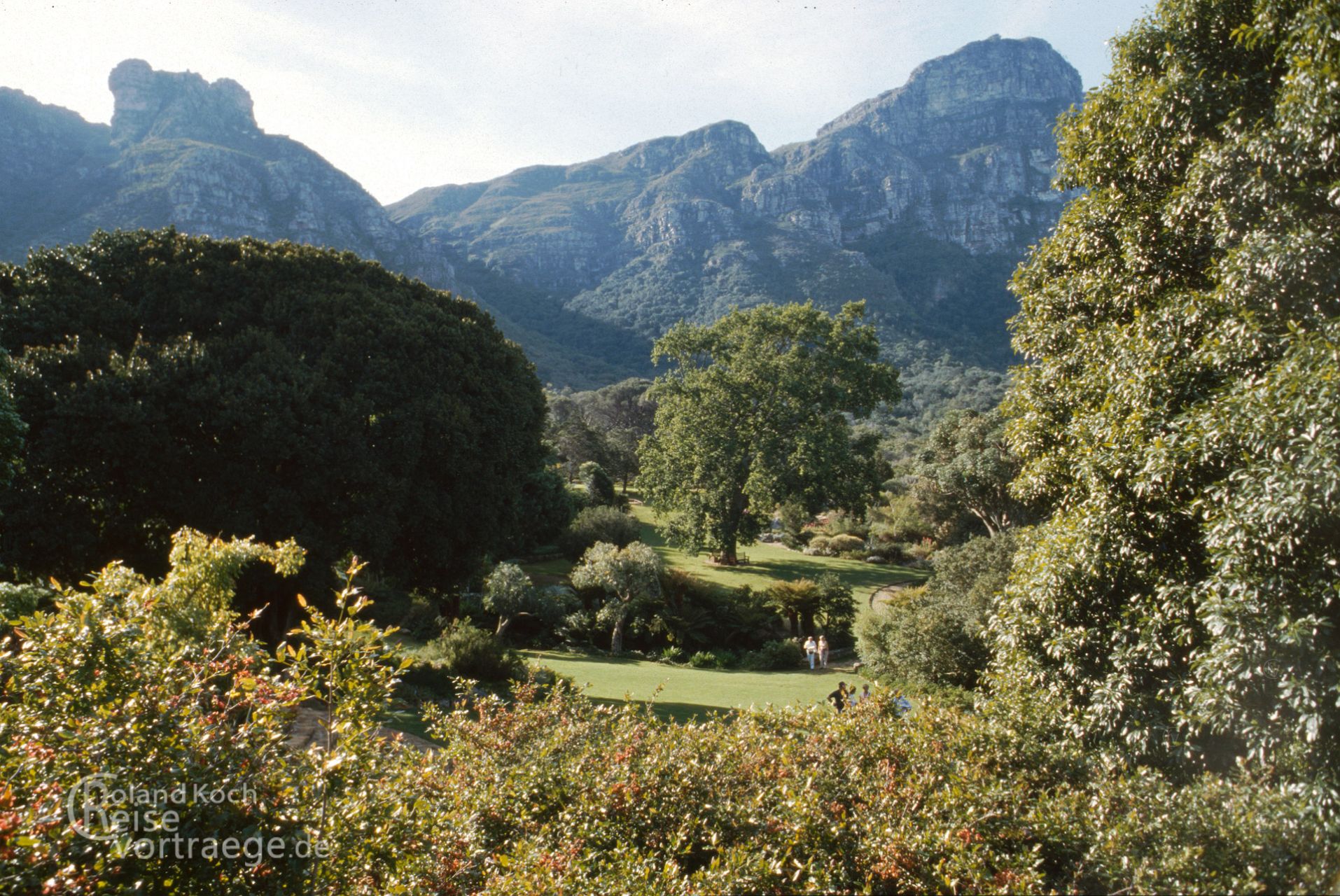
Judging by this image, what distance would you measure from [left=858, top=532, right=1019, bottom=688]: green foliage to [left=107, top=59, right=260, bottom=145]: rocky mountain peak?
544 ft

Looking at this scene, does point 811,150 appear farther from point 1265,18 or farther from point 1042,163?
point 1265,18

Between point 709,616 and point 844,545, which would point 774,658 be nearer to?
point 709,616

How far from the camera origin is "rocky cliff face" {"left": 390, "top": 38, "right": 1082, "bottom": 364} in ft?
412

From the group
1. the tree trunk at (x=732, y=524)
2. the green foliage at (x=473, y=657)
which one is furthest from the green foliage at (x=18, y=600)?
the tree trunk at (x=732, y=524)

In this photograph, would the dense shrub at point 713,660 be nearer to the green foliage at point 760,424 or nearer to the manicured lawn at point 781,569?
the manicured lawn at point 781,569

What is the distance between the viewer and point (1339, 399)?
14.5ft

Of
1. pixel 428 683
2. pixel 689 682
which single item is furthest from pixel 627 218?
pixel 428 683

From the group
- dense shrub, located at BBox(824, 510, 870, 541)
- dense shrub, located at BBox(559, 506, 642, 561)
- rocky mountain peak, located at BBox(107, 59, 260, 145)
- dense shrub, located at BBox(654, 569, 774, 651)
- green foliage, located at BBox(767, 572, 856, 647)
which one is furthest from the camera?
rocky mountain peak, located at BBox(107, 59, 260, 145)

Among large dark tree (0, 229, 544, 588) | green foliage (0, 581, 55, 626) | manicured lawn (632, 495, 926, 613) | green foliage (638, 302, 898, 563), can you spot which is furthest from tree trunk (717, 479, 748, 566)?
green foliage (0, 581, 55, 626)

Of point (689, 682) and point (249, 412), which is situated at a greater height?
point (249, 412)

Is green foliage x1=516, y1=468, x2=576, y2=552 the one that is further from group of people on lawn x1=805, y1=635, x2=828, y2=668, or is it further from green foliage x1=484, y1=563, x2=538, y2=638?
group of people on lawn x1=805, y1=635, x2=828, y2=668

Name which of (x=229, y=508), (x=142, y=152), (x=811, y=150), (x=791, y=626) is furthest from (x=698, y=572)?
(x=811, y=150)

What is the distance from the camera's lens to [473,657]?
14.5m

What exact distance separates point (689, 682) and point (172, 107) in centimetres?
17679
